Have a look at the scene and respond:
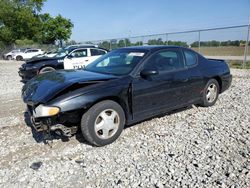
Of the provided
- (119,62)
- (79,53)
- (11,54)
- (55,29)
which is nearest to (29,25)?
(55,29)

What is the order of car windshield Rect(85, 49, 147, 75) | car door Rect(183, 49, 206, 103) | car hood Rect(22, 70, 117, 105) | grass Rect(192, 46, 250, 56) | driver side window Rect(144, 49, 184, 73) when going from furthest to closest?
grass Rect(192, 46, 250, 56) < car door Rect(183, 49, 206, 103) < driver side window Rect(144, 49, 184, 73) < car windshield Rect(85, 49, 147, 75) < car hood Rect(22, 70, 117, 105)

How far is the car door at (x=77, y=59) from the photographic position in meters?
10.1

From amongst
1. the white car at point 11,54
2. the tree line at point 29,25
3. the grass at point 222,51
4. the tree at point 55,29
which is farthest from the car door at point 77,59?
the tree at point 55,29

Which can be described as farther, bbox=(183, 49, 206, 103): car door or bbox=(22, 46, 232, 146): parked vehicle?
bbox=(183, 49, 206, 103): car door

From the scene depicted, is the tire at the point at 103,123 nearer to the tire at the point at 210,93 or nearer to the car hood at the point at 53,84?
the car hood at the point at 53,84

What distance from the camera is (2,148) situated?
12.3 feet

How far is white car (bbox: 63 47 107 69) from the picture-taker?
10141mm

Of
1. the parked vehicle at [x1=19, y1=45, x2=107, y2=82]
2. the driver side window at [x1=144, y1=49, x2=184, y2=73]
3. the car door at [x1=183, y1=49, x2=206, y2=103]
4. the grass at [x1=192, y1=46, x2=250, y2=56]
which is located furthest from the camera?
the grass at [x1=192, y1=46, x2=250, y2=56]

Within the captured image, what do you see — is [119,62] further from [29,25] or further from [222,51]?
[29,25]

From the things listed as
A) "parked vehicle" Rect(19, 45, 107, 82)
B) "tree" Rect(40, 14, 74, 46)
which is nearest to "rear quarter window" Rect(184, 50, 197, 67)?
"parked vehicle" Rect(19, 45, 107, 82)

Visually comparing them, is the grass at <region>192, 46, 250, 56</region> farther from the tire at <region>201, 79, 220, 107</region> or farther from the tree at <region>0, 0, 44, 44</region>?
the tree at <region>0, 0, 44, 44</region>

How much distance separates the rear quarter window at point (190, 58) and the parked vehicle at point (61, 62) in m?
6.00

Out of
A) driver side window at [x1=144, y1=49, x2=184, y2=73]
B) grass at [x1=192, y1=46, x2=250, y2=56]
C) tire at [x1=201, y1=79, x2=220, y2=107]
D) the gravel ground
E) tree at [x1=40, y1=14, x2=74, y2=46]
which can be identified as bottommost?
the gravel ground

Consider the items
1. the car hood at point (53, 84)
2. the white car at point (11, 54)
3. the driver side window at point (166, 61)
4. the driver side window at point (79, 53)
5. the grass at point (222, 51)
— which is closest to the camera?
the car hood at point (53, 84)
